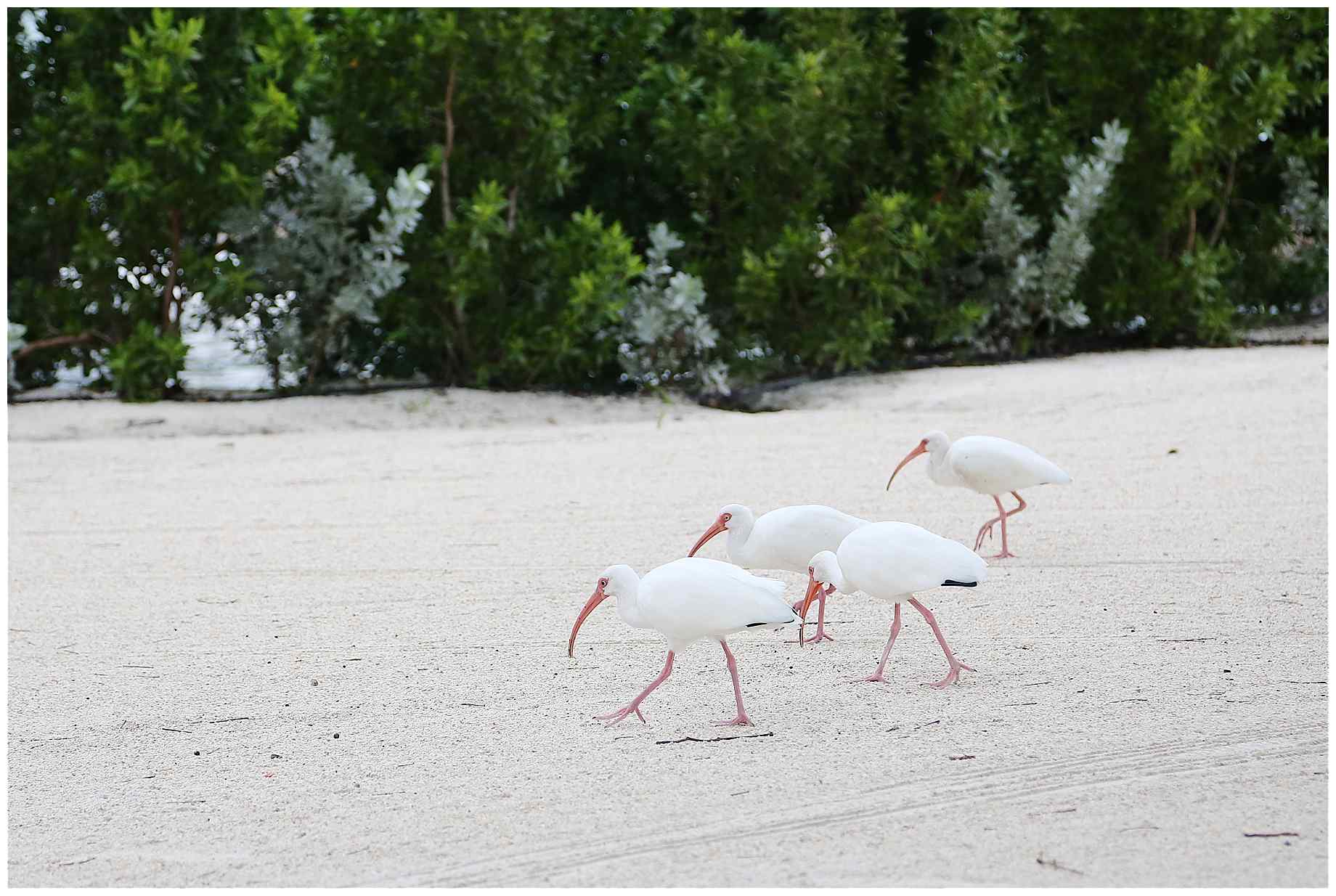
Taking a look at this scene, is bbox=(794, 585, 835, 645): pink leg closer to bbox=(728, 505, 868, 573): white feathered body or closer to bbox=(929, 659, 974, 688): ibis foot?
bbox=(728, 505, 868, 573): white feathered body

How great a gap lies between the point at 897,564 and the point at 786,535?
548mm

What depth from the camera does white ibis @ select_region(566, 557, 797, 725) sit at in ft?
11.4

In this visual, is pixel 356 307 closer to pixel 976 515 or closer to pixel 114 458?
pixel 114 458

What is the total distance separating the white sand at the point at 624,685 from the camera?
293cm

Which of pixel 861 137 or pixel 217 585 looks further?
pixel 861 137

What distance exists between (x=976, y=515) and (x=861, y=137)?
5107mm

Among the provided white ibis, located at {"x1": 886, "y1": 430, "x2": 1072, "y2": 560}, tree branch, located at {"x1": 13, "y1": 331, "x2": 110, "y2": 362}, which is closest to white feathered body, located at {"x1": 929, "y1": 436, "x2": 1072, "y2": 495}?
white ibis, located at {"x1": 886, "y1": 430, "x2": 1072, "y2": 560}

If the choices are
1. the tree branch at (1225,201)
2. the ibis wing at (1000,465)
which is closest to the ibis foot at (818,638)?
the ibis wing at (1000,465)

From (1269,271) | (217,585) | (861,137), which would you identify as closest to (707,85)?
(861,137)

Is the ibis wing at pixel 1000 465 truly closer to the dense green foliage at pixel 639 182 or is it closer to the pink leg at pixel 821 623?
the pink leg at pixel 821 623

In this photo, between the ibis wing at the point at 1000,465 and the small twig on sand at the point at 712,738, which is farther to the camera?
the ibis wing at the point at 1000,465

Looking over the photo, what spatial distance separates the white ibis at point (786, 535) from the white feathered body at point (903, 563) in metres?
0.40

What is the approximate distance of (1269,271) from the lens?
11578 mm

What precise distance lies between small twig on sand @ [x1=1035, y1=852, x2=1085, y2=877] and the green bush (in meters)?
7.64
